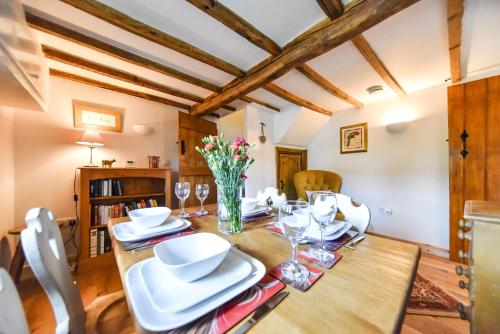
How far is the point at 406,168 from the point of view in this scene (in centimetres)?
271

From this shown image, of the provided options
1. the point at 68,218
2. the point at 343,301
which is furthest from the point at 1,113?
the point at 343,301

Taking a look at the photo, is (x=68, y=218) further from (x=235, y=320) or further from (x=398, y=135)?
(x=398, y=135)

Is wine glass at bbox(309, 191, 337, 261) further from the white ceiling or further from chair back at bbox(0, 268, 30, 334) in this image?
the white ceiling

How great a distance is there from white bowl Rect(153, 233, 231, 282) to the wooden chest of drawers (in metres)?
1.03

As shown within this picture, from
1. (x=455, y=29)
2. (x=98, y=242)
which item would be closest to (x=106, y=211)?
(x=98, y=242)

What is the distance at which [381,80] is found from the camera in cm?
228

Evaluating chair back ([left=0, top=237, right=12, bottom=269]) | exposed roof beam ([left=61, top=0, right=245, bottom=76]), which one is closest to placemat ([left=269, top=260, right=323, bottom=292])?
exposed roof beam ([left=61, top=0, right=245, bottom=76])

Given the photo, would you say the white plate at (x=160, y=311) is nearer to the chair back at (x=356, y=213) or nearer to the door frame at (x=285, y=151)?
the chair back at (x=356, y=213)

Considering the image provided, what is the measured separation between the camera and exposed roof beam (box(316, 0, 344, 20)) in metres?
1.20

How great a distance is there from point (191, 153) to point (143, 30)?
66.7 inches

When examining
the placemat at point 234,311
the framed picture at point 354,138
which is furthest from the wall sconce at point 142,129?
the framed picture at point 354,138

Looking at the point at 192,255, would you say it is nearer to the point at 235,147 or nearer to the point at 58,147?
the point at 235,147

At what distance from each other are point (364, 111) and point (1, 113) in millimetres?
4470

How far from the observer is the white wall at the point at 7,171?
62.4 inches
